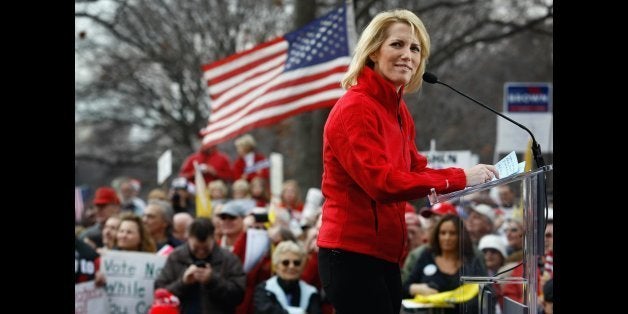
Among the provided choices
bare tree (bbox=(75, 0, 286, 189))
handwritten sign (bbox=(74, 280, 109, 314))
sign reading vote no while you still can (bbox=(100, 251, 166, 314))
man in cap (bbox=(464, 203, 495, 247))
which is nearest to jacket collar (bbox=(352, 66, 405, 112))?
man in cap (bbox=(464, 203, 495, 247))

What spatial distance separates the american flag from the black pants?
7250 mm

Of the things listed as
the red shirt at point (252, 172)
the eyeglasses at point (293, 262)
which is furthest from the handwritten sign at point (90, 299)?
the red shirt at point (252, 172)

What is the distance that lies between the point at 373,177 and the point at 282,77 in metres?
8.19

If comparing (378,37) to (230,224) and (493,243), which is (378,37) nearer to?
(493,243)

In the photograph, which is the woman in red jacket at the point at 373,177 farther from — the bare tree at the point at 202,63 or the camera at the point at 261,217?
the bare tree at the point at 202,63

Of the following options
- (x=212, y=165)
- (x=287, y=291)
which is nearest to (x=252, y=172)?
(x=212, y=165)

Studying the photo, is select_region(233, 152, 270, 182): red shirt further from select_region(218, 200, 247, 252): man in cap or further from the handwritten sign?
the handwritten sign

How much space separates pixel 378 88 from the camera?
17.0ft

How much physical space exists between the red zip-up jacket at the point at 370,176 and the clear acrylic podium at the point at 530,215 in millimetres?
87

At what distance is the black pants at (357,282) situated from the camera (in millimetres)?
5059
